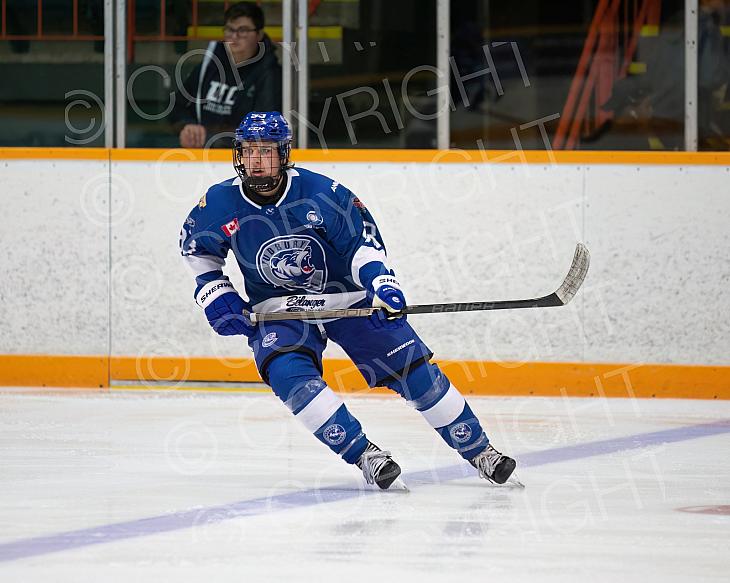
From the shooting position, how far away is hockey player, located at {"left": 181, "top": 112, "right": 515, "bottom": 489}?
128 inches

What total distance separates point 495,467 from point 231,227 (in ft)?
2.90

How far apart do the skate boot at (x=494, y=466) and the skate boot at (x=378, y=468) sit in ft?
0.76

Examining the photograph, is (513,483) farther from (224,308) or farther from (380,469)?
(224,308)

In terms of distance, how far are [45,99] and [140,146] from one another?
18.7 inches

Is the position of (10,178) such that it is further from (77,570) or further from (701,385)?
(77,570)

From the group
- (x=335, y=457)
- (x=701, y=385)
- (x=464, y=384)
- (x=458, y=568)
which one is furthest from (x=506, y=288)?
(x=458, y=568)

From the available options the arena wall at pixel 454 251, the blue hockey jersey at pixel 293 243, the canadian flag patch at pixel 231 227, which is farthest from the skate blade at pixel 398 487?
the arena wall at pixel 454 251

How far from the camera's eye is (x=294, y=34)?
5539 mm

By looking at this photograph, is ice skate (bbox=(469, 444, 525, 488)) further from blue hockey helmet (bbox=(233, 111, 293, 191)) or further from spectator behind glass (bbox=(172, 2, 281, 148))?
spectator behind glass (bbox=(172, 2, 281, 148))

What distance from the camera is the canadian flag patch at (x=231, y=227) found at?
336 cm

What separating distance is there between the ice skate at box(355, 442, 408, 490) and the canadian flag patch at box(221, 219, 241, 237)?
63cm

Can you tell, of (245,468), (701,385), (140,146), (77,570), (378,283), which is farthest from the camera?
(140,146)

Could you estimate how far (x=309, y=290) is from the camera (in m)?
3.42

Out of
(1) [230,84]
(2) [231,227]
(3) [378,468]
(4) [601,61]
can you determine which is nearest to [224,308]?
(2) [231,227]
